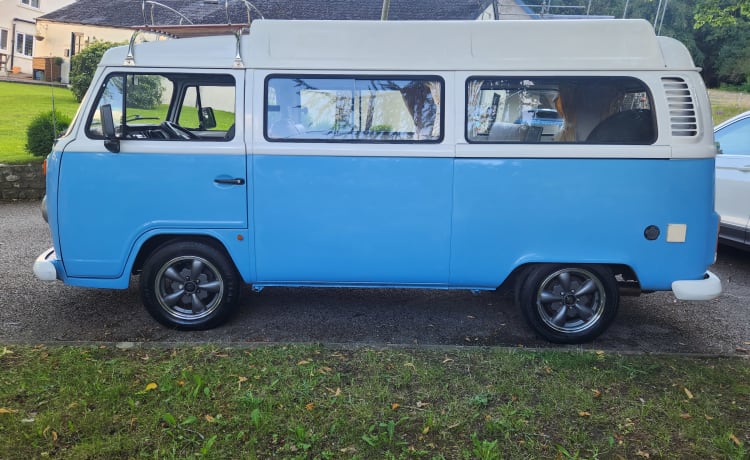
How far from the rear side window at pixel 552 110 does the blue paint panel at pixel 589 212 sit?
21cm

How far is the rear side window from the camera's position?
4.50 metres

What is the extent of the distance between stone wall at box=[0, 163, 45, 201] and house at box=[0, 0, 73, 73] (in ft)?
87.2

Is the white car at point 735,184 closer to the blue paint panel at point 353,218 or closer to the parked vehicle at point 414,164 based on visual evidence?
the parked vehicle at point 414,164

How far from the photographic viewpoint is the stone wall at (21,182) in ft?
32.1

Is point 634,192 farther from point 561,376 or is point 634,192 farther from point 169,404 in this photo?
point 169,404

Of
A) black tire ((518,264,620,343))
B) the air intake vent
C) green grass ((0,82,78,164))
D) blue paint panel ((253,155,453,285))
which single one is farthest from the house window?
the air intake vent

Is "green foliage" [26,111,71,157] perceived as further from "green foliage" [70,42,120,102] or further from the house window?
the house window

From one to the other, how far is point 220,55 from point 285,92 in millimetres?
582

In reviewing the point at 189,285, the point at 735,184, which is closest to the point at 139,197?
the point at 189,285

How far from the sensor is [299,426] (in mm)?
3371

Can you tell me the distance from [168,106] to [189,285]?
1.56 metres

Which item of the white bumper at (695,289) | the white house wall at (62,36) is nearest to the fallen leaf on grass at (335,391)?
the white bumper at (695,289)

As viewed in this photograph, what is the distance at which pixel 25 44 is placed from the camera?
114 feet

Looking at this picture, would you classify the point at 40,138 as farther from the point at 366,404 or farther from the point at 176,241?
the point at 366,404
